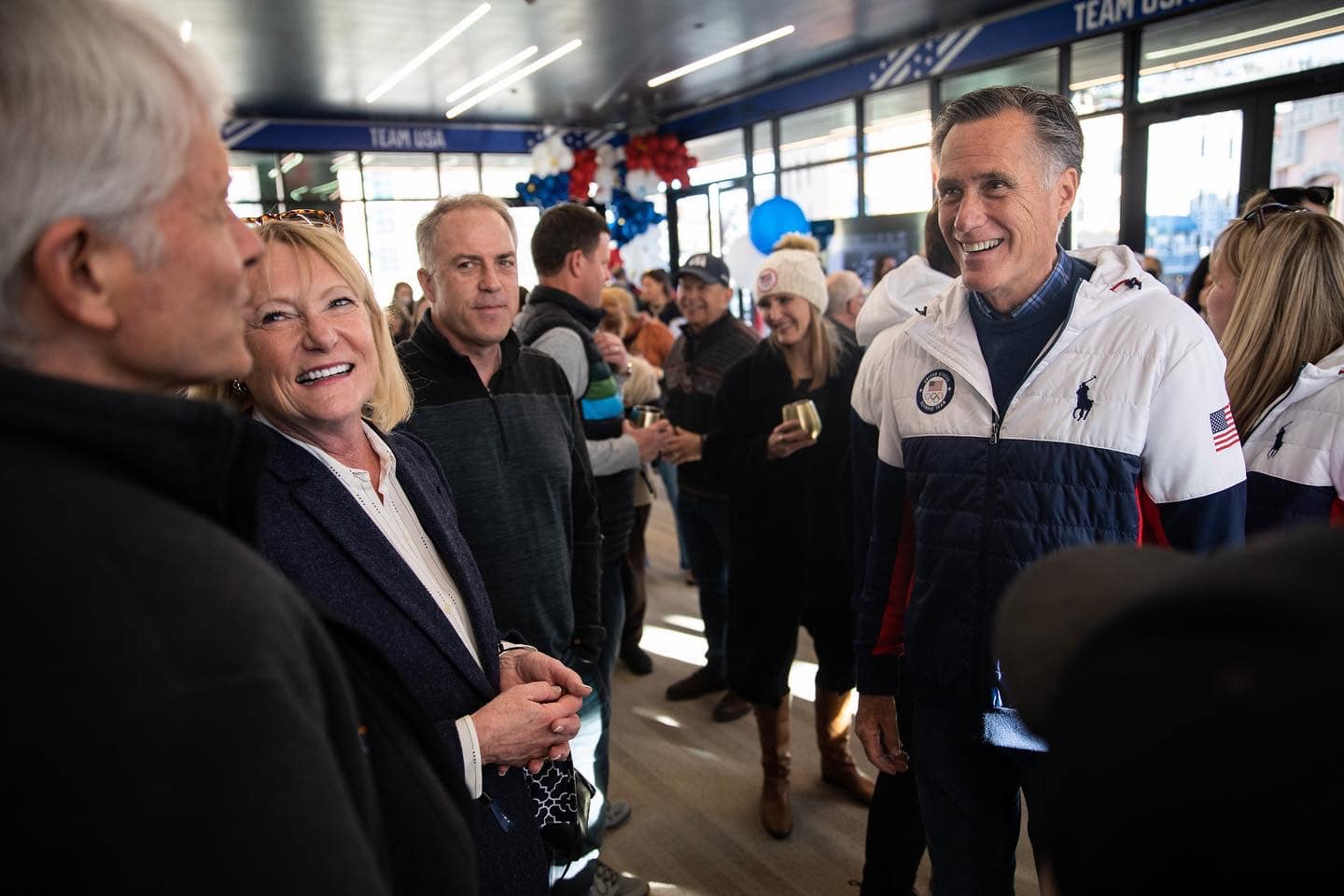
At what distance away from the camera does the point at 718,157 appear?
12203 millimetres

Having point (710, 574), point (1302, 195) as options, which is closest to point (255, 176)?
point (710, 574)

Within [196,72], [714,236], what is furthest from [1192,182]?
[196,72]

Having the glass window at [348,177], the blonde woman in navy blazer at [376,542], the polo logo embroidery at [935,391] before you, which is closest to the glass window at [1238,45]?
the polo logo embroidery at [935,391]

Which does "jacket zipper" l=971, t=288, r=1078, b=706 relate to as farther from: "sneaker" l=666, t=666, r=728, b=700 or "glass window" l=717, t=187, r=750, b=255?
"glass window" l=717, t=187, r=750, b=255

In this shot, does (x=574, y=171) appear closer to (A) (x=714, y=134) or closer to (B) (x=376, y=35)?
(A) (x=714, y=134)

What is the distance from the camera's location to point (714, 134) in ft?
39.5

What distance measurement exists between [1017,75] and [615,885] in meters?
8.20

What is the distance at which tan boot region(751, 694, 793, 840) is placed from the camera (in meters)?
2.72

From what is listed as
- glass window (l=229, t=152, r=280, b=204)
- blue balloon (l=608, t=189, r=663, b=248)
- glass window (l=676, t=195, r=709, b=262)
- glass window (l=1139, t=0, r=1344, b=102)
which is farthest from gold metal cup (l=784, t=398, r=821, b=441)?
glass window (l=229, t=152, r=280, b=204)

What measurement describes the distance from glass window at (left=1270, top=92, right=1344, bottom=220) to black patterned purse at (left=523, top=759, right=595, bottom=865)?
6.25 meters

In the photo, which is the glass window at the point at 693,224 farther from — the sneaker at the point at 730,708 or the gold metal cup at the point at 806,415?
the gold metal cup at the point at 806,415

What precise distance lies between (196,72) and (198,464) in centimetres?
28

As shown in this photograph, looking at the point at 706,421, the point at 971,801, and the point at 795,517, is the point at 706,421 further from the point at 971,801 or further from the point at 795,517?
the point at 971,801

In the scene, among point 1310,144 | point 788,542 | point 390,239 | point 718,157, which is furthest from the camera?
point 390,239
